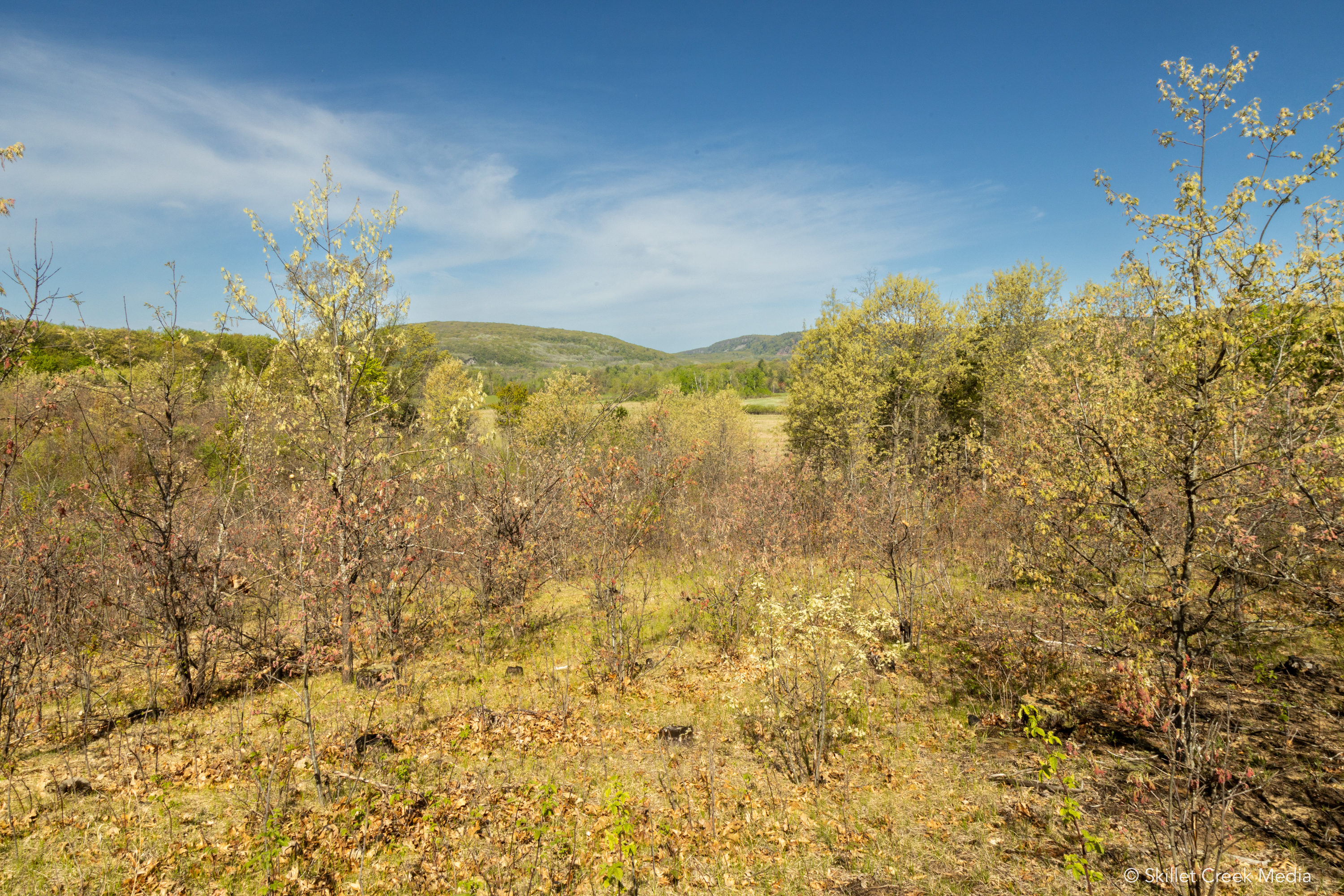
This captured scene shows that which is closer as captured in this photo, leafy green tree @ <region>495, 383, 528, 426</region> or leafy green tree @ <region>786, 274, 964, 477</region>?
leafy green tree @ <region>786, 274, 964, 477</region>

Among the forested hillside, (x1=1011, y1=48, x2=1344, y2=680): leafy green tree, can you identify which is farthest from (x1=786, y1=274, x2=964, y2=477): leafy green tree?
(x1=1011, y1=48, x2=1344, y2=680): leafy green tree

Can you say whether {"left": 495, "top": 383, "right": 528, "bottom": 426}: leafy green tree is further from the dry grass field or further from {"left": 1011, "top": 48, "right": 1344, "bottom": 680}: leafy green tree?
{"left": 1011, "top": 48, "right": 1344, "bottom": 680}: leafy green tree

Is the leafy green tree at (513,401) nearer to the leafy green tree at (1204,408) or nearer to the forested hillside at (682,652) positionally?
the forested hillside at (682,652)

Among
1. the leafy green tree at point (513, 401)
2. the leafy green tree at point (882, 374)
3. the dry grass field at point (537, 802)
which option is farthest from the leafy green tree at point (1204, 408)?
the leafy green tree at point (513, 401)

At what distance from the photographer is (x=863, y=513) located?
13.3 m

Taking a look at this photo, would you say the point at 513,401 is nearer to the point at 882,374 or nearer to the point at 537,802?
the point at 882,374

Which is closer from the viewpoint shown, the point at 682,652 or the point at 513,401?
the point at 682,652

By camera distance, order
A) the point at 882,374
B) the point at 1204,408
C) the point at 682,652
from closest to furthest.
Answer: the point at 1204,408, the point at 682,652, the point at 882,374

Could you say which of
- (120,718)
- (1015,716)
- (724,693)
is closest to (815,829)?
(724,693)

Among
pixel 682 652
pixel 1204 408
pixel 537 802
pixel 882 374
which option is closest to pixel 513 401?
pixel 882 374

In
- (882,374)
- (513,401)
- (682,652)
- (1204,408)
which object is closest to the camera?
(1204,408)

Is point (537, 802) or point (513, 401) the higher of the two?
point (513, 401)

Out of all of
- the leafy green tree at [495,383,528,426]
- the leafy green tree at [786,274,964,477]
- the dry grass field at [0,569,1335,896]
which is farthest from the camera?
the leafy green tree at [495,383,528,426]

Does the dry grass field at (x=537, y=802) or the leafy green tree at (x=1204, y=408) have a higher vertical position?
the leafy green tree at (x=1204, y=408)
